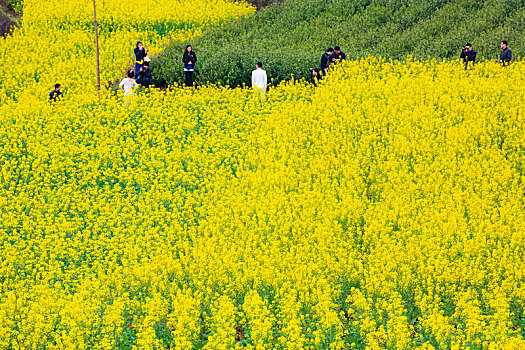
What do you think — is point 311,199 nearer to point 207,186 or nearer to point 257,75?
point 207,186

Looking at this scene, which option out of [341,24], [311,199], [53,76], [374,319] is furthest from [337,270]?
[341,24]

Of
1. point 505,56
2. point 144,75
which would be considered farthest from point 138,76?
point 505,56

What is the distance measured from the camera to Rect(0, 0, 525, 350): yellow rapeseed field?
988 cm

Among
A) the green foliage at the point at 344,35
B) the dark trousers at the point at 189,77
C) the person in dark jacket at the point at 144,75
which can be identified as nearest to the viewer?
the person in dark jacket at the point at 144,75

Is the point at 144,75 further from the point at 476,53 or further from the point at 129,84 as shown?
the point at 476,53

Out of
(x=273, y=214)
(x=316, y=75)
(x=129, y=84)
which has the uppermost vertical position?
(x=316, y=75)

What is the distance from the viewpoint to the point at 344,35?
2881cm

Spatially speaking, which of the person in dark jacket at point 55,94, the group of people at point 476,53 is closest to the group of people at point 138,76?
the person in dark jacket at point 55,94

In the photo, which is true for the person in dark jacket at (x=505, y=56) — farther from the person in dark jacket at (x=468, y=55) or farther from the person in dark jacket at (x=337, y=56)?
the person in dark jacket at (x=337, y=56)

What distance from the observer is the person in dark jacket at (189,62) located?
23.4m

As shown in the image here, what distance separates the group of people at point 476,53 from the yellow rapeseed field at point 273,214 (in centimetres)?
68

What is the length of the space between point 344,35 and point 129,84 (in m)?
11.2

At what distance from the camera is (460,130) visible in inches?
656

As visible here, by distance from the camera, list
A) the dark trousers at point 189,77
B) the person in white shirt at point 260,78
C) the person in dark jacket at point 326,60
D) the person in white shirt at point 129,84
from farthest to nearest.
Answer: the dark trousers at point 189,77
the person in dark jacket at point 326,60
the person in white shirt at point 260,78
the person in white shirt at point 129,84
